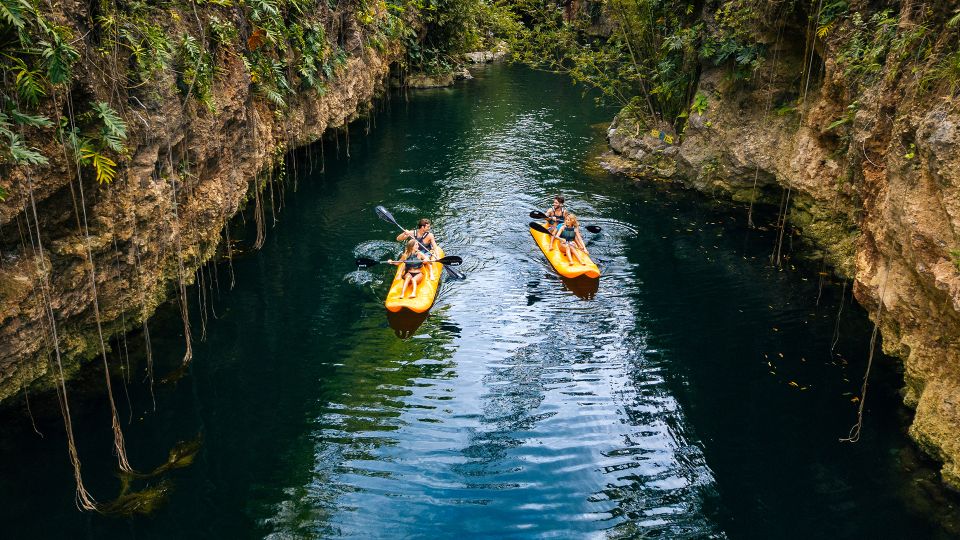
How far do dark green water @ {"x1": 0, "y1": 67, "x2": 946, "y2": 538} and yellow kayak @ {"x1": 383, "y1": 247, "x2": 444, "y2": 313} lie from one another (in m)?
0.28

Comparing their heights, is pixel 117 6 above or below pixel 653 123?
above

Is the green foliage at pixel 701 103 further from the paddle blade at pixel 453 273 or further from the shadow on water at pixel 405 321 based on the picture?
the shadow on water at pixel 405 321

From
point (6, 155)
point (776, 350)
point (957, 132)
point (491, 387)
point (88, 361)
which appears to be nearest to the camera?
point (6, 155)

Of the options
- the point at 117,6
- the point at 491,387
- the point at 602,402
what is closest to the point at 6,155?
the point at 117,6

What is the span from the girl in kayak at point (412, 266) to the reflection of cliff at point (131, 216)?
2.97 meters

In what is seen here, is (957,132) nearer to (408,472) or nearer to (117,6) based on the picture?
(408,472)

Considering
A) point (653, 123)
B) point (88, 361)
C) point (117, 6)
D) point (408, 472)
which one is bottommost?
point (408, 472)

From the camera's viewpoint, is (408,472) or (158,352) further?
(158,352)

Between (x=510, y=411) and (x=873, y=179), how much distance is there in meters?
5.56

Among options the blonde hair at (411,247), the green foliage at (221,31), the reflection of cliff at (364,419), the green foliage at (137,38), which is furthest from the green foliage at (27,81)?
the blonde hair at (411,247)

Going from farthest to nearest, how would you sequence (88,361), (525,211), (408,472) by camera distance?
(525,211) → (88,361) → (408,472)

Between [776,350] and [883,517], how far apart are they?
3.13 metres

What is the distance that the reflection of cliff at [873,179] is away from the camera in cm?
630

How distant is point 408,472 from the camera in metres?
6.68
